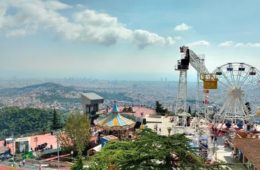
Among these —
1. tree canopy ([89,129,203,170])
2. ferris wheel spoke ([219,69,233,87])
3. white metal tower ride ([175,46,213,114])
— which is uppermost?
white metal tower ride ([175,46,213,114])

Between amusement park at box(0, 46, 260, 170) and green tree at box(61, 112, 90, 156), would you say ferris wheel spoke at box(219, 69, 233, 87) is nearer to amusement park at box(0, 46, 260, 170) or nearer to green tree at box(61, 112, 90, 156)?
amusement park at box(0, 46, 260, 170)

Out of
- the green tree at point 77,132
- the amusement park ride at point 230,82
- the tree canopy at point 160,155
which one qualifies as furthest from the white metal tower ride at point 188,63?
the tree canopy at point 160,155

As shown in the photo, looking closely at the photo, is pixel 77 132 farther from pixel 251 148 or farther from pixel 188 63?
pixel 251 148

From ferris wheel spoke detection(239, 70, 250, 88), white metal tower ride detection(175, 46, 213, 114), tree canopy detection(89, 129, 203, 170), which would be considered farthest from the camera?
ferris wheel spoke detection(239, 70, 250, 88)

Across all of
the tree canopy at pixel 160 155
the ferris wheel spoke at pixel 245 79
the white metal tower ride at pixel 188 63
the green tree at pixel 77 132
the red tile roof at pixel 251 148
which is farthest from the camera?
the ferris wheel spoke at pixel 245 79

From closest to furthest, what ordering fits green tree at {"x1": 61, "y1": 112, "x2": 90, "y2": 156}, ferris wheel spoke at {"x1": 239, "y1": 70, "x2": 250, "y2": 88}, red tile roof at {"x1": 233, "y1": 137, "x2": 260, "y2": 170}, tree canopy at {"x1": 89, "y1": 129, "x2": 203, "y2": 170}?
tree canopy at {"x1": 89, "y1": 129, "x2": 203, "y2": 170}, red tile roof at {"x1": 233, "y1": 137, "x2": 260, "y2": 170}, green tree at {"x1": 61, "y1": 112, "x2": 90, "y2": 156}, ferris wheel spoke at {"x1": 239, "y1": 70, "x2": 250, "y2": 88}

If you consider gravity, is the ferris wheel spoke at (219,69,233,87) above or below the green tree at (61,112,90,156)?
above

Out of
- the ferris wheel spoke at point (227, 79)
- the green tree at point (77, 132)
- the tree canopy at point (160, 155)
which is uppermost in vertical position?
the ferris wheel spoke at point (227, 79)

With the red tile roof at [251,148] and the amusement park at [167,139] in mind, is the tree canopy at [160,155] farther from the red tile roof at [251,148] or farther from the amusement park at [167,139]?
the red tile roof at [251,148]

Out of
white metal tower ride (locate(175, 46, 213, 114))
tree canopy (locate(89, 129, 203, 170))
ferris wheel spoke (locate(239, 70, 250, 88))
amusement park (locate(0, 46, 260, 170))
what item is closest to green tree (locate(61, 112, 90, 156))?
amusement park (locate(0, 46, 260, 170))

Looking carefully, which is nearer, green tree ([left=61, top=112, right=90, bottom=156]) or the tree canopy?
the tree canopy
